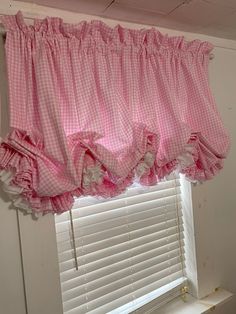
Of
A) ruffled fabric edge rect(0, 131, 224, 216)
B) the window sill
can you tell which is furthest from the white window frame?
the window sill

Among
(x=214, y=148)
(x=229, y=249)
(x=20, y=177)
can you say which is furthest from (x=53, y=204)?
(x=229, y=249)

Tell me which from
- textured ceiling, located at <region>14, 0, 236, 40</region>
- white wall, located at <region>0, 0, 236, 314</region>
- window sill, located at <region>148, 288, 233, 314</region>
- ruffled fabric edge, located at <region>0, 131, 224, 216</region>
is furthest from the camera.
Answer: white wall, located at <region>0, 0, 236, 314</region>

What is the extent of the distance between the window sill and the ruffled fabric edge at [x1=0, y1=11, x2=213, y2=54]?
1.27 m

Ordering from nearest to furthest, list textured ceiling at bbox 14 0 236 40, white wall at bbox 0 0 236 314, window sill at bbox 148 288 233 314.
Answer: textured ceiling at bbox 14 0 236 40 < window sill at bbox 148 288 233 314 < white wall at bbox 0 0 236 314

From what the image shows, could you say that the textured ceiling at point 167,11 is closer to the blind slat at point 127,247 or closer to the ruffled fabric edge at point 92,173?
the ruffled fabric edge at point 92,173

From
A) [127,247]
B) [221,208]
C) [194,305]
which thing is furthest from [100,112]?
[194,305]

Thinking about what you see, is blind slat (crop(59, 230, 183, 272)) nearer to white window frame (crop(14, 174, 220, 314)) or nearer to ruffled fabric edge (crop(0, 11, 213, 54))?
white window frame (crop(14, 174, 220, 314))

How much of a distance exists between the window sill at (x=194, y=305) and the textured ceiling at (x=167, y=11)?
139 cm

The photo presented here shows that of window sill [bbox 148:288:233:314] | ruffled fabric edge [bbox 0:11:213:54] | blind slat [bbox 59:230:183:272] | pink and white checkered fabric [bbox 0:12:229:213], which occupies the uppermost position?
ruffled fabric edge [bbox 0:11:213:54]

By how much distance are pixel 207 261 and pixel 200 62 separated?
3.51 feet

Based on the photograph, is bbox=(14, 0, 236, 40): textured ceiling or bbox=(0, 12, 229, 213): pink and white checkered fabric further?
bbox=(14, 0, 236, 40): textured ceiling

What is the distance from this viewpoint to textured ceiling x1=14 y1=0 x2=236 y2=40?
1.10 metres

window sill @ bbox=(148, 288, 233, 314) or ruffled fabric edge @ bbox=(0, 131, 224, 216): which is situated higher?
ruffled fabric edge @ bbox=(0, 131, 224, 216)

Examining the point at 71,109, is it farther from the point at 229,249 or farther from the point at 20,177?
the point at 229,249
